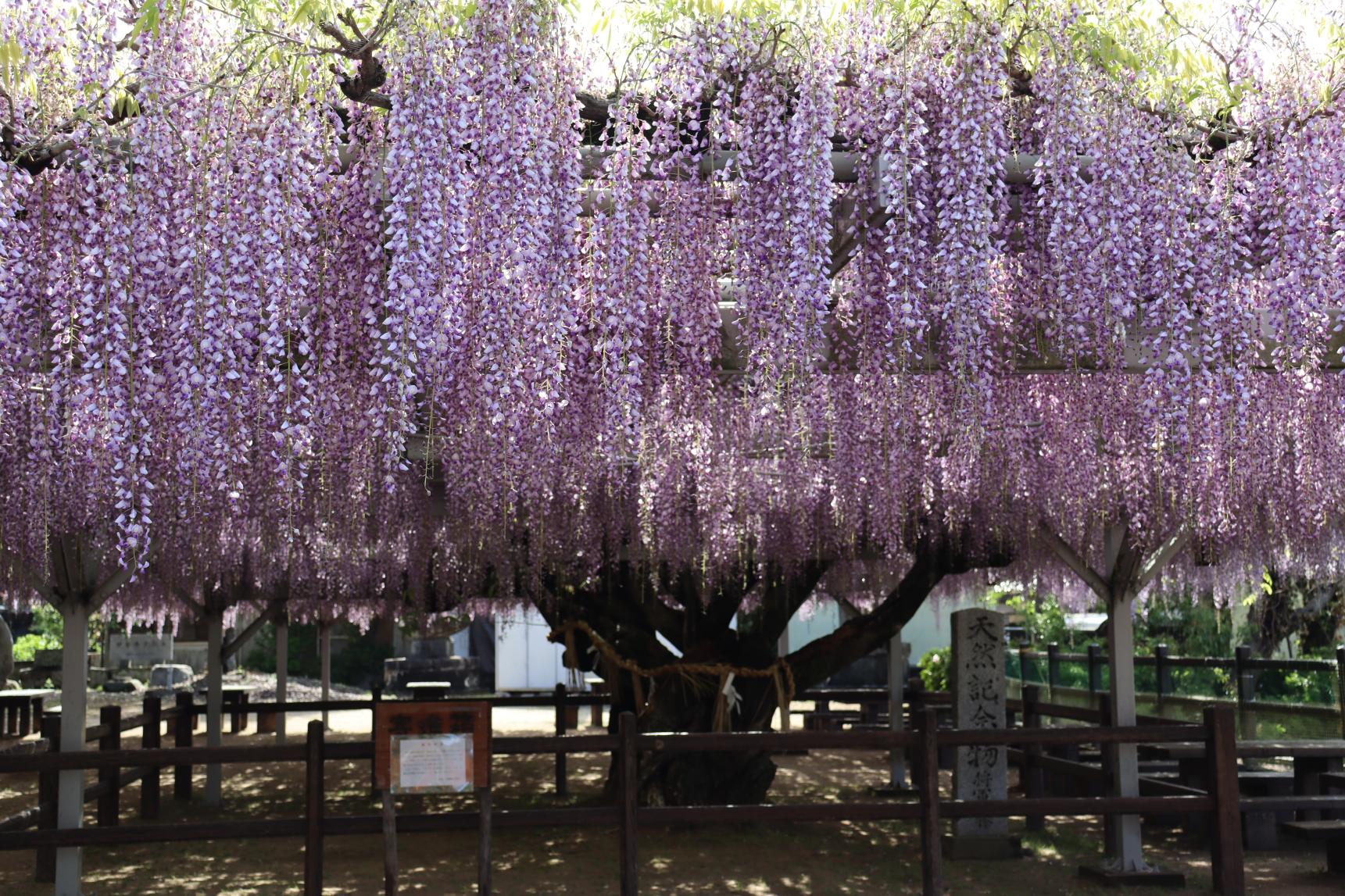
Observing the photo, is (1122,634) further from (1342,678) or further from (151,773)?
(151,773)

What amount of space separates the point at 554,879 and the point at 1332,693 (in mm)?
7330

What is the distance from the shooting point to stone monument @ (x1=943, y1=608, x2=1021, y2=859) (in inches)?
316

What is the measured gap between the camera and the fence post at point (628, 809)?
566 centimetres

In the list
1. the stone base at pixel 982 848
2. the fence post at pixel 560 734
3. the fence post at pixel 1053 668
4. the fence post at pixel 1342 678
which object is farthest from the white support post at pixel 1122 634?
the fence post at pixel 1053 668

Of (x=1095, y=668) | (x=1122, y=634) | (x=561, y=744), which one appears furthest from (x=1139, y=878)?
(x=1095, y=668)

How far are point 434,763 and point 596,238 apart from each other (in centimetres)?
223

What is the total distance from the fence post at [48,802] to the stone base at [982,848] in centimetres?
497

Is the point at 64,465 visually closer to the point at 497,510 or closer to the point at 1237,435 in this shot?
the point at 497,510

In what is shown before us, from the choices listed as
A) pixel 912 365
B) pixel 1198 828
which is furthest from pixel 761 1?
pixel 1198 828

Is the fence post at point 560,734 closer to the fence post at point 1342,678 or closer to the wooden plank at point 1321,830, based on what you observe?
the wooden plank at point 1321,830

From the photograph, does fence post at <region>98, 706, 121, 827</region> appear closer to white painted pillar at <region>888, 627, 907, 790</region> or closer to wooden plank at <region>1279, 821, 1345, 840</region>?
white painted pillar at <region>888, 627, 907, 790</region>

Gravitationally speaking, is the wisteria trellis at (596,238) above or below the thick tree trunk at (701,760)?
above

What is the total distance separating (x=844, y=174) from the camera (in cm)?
449

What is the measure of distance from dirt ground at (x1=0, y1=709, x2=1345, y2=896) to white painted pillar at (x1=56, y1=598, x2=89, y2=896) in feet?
1.84
